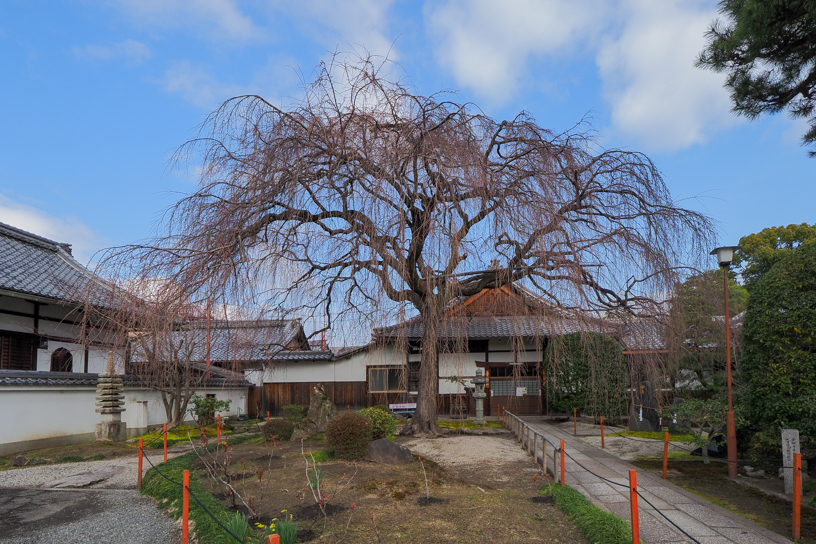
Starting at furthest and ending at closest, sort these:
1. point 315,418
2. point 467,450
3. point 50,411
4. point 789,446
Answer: point 315,418, point 50,411, point 467,450, point 789,446

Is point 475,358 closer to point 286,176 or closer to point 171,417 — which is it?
point 171,417

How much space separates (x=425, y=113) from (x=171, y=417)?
11989 mm

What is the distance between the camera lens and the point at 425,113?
916 centimetres

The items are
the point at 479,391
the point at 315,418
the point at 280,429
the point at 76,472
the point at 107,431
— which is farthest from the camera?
the point at 479,391

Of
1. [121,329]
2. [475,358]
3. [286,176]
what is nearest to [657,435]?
[475,358]

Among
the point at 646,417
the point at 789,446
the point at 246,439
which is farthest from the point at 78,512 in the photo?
the point at 646,417

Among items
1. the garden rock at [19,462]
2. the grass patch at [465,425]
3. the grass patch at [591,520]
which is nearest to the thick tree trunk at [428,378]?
the grass patch at [465,425]

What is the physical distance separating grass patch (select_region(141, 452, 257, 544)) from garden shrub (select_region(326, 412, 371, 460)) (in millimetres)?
2320

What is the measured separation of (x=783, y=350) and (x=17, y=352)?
52.5 ft

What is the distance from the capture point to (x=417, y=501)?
684 centimetres

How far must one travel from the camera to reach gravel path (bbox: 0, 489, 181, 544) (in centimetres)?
599

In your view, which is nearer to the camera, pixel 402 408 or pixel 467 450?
pixel 467 450

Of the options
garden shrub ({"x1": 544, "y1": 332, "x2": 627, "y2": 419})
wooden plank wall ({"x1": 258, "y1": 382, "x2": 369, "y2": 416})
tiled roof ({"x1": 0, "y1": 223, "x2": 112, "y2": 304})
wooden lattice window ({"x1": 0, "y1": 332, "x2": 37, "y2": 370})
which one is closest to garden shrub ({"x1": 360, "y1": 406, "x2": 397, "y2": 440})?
tiled roof ({"x1": 0, "y1": 223, "x2": 112, "y2": 304})

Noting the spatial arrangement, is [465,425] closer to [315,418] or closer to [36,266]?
[315,418]
